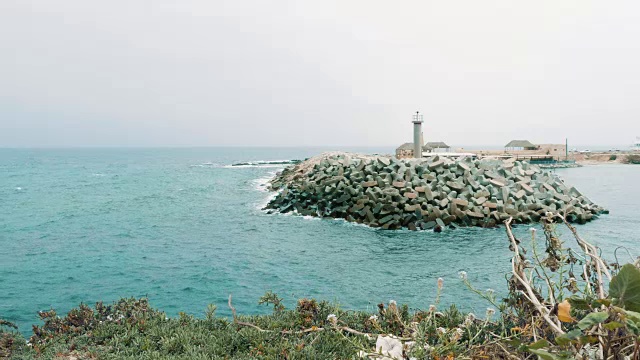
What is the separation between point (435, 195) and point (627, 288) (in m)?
13.8

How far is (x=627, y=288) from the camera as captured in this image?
1416mm

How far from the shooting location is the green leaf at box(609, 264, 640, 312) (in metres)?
1.40

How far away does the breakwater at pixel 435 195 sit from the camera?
14.2m

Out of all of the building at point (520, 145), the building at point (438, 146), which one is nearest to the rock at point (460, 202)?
the building at point (438, 146)

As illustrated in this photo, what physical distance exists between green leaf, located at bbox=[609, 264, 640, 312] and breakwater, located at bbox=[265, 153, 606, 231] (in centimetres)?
1240

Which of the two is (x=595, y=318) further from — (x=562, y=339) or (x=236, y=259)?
(x=236, y=259)

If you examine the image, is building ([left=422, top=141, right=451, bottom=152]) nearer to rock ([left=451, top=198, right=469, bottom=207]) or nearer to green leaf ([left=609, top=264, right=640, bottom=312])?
rock ([left=451, top=198, right=469, bottom=207])

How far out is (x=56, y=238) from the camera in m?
14.8

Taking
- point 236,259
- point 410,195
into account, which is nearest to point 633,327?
point 236,259

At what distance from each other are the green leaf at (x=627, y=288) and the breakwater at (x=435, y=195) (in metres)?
12.4

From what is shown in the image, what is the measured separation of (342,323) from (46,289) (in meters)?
8.42

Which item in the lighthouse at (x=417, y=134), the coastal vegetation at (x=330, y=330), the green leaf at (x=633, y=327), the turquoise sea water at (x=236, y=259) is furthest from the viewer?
the lighthouse at (x=417, y=134)

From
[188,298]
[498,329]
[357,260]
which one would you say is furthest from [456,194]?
[498,329]

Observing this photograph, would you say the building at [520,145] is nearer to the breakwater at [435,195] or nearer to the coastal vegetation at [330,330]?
the breakwater at [435,195]
